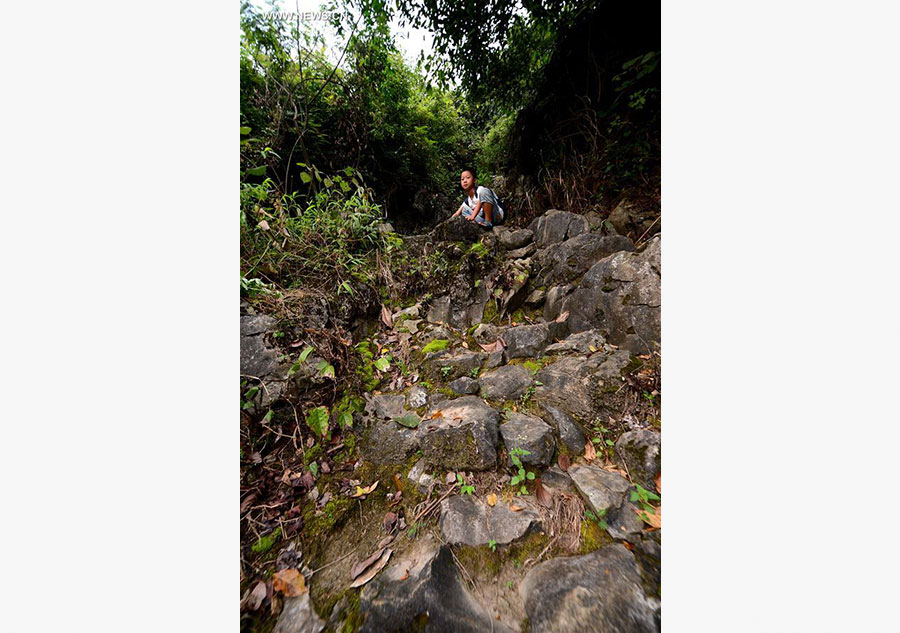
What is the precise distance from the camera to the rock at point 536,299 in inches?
119

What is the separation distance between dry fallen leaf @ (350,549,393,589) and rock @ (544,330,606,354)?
1.81 metres

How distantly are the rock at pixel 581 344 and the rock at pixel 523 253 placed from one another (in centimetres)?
148

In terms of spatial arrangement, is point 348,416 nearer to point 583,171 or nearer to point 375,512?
point 375,512

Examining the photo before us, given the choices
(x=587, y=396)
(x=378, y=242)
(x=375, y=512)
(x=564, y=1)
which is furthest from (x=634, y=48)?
(x=375, y=512)

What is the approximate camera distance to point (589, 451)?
5.50 feet

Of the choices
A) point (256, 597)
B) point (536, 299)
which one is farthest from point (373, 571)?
point (536, 299)

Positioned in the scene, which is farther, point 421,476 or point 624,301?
point 624,301

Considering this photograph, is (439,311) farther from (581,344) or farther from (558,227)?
(558,227)

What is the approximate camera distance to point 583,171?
4.27 metres

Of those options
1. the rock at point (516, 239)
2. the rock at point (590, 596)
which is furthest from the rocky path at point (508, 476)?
the rock at point (516, 239)

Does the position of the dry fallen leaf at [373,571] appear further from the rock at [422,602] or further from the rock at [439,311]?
the rock at [439,311]

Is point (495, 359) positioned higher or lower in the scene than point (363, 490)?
higher

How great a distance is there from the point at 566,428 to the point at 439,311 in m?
1.86

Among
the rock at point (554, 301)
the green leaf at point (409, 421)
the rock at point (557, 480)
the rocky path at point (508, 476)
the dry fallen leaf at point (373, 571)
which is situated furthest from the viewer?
the rock at point (554, 301)
